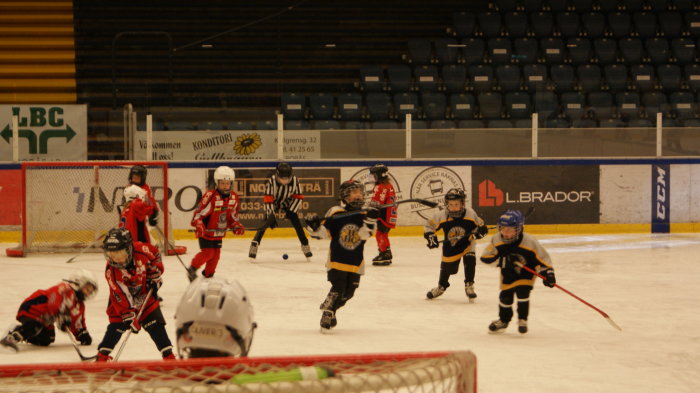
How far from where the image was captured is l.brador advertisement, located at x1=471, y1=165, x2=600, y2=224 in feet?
48.7

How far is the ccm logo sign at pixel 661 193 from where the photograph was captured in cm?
1500

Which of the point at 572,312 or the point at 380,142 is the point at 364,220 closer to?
the point at 572,312

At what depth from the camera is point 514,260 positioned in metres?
7.27

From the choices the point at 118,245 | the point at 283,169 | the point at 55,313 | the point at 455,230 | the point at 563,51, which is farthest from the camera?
the point at 563,51

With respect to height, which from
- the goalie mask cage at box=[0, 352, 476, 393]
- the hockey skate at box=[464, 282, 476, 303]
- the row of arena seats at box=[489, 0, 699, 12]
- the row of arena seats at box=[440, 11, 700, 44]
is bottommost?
the hockey skate at box=[464, 282, 476, 303]

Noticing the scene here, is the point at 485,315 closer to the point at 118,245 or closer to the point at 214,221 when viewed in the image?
the point at 214,221

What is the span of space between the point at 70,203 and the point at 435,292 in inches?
237

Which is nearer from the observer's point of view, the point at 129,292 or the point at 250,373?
the point at 250,373

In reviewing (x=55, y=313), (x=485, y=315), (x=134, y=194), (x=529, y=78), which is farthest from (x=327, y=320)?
(x=529, y=78)

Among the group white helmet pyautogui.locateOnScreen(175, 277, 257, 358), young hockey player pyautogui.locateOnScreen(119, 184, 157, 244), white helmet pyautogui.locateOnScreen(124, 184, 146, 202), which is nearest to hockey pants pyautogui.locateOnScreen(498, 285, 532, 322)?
young hockey player pyautogui.locateOnScreen(119, 184, 157, 244)

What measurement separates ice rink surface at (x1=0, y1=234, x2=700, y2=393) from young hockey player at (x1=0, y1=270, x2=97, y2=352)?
0.36 feet

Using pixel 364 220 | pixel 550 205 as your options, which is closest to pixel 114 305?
pixel 364 220

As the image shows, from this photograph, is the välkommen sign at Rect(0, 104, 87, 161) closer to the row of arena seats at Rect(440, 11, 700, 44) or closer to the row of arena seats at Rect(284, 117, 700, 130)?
the row of arena seats at Rect(284, 117, 700, 130)

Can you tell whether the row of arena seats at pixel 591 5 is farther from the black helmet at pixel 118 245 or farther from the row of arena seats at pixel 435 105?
the black helmet at pixel 118 245
